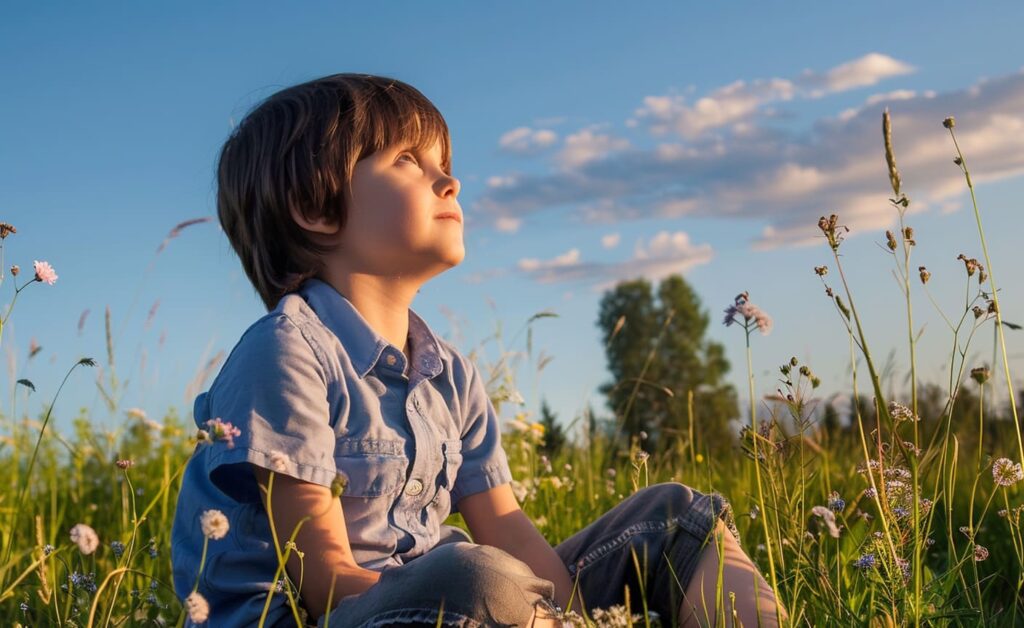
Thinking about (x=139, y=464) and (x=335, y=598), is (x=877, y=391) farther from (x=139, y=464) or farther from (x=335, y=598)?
(x=139, y=464)

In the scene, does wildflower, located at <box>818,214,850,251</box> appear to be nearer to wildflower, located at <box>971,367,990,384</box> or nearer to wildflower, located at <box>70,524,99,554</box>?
wildflower, located at <box>971,367,990,384</box>

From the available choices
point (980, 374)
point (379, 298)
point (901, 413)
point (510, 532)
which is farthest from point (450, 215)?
Answer: point (980, 374)

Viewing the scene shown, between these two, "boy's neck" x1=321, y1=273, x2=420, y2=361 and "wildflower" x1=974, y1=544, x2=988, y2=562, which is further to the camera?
"boy's neck" x1=321, y1=273, x2=420, y2=361

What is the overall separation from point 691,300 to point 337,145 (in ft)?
116

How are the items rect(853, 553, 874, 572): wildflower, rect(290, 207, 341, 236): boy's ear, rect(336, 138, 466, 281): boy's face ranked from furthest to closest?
rect(290, 207, 341, 236): boy's ear → rect(336, 138, 466, 281): boy's face → rect(853, 553, 874, 572): wildflower

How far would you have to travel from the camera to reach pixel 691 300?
37.6 metres

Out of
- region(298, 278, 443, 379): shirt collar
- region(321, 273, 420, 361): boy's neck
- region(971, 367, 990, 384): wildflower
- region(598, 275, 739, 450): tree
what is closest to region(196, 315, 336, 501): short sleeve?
region(298, 278, 443, 379): shirt collar

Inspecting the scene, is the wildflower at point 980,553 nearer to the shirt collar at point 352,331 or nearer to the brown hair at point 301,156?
the shirt collar at point 352,331

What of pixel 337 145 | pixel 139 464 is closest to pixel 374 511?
pixel 337 145

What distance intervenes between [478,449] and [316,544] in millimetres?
Result: 901

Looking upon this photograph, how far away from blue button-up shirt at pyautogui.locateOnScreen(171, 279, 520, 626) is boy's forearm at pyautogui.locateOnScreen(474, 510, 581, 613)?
0.15m

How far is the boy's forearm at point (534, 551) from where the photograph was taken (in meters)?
2.90

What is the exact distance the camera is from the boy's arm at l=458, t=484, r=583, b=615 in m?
A: 2.91

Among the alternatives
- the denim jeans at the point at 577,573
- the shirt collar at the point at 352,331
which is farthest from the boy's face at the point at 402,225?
the denim jeans at the point at 577,573
